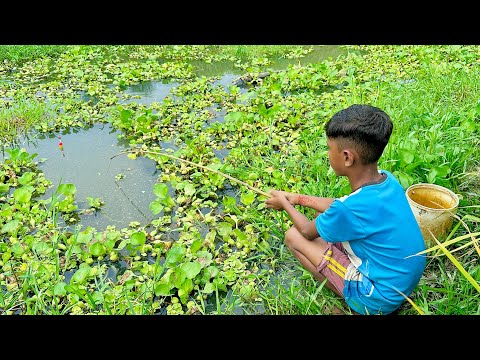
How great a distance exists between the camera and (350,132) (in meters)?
1.95

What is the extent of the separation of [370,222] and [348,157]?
0.32m

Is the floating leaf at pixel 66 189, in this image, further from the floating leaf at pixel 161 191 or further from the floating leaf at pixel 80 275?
the floating leaf at pixel 80 275

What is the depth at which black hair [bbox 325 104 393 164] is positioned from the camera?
1.93 meters

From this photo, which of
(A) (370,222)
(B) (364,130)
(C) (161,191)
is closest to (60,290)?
(C) (161,191)

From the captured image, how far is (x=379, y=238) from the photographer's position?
6.44ft

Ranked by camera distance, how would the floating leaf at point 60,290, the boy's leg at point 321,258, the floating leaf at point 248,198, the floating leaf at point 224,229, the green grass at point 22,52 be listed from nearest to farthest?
Result: the boy's leg at point 321,258
the floating leaf at point 60,290
the floating leaf at point 224,229
the floating leaf at point 248,198
the green grass at point 22,52

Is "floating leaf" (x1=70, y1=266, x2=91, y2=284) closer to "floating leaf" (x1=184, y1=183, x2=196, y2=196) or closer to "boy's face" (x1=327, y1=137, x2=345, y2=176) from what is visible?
"floating leaf" (x1=184, y1=183, x2=196, y2=196)

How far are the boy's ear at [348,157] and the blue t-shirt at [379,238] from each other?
134 millimetres

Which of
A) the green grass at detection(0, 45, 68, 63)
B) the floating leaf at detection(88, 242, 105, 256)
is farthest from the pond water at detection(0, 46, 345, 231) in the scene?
the green grass at detection(0, 45, 68, 63)

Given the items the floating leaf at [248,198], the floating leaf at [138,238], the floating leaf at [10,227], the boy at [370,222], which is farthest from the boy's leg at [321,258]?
the floating leaf at [10,227]

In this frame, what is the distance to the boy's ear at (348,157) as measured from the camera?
1.99m

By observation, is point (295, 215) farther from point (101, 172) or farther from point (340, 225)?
point (101, 172)

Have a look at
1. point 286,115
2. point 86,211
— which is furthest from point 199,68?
point 86,211

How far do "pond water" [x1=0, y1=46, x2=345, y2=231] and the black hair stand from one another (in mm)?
1588
